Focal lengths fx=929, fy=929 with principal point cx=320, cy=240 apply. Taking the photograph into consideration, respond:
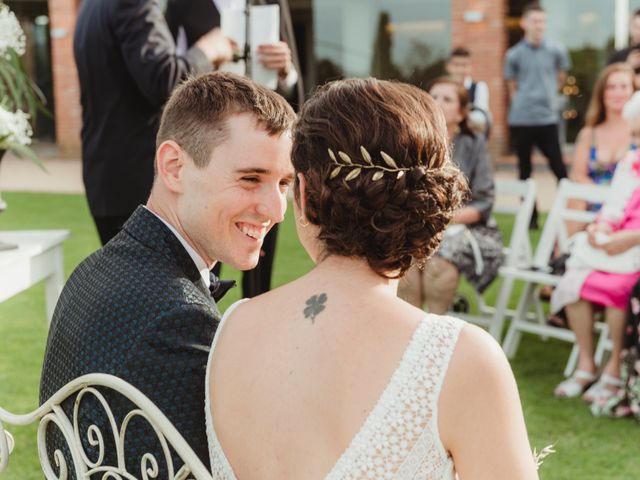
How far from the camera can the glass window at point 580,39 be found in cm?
1509

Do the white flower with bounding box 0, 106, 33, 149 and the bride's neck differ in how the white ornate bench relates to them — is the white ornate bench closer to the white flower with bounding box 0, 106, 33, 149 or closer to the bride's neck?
the bride's neck

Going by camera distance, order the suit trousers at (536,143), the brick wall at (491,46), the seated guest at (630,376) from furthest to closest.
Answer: the brick wall at (491,46), the suit trousers at (536,143), the seated guest at (630,376)

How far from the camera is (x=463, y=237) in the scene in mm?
5586

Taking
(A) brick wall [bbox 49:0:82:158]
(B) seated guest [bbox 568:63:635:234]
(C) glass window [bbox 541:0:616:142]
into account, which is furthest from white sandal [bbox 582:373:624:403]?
(A) brick wall [bbox 49:0:82:158]

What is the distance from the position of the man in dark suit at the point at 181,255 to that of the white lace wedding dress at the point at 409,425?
1.09 feet

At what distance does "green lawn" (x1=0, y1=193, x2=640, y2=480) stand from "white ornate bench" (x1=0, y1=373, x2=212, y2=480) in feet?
7.25

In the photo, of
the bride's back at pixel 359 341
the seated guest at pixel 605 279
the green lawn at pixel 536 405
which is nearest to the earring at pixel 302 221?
the bride's back at pixel 359 341

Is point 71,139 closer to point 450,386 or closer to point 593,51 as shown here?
point 593,51

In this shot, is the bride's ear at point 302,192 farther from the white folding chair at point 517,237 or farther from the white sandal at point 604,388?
the white folding chair at point 517,237

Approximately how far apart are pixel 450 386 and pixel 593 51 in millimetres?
14848

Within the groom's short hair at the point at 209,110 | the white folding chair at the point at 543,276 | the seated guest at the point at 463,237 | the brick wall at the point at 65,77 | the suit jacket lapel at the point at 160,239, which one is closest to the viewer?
the suit jacket lapel at the point at 160,239

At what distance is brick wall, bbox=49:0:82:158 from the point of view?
1744 cm

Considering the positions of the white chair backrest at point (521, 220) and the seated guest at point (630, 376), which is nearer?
the seated guest at point (630, 376)

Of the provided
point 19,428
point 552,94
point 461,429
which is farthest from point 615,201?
point 552,94
